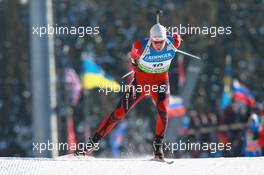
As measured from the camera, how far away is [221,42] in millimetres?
19219

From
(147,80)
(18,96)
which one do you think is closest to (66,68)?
(18,96)

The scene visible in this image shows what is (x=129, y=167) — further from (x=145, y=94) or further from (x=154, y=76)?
(x=154, y=76)

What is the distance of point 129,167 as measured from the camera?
7.19m

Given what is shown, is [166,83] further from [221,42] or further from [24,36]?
[24,36]

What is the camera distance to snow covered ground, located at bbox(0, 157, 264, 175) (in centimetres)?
701

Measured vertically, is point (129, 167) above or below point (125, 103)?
below

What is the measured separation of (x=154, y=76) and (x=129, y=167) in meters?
0.93

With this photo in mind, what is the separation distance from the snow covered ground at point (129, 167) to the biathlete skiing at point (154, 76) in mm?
262

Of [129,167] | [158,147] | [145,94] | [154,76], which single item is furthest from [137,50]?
[129,167]

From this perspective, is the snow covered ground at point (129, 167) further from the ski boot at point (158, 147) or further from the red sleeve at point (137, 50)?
the red sleeve at point (137, 50)

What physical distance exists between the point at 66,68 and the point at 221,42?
14.3 feet

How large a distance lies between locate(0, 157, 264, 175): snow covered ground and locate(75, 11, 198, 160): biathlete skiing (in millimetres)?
262

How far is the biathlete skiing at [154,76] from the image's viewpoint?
7.29 meters

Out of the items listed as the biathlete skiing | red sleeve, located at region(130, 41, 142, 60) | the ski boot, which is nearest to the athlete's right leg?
the biathlete skiing
